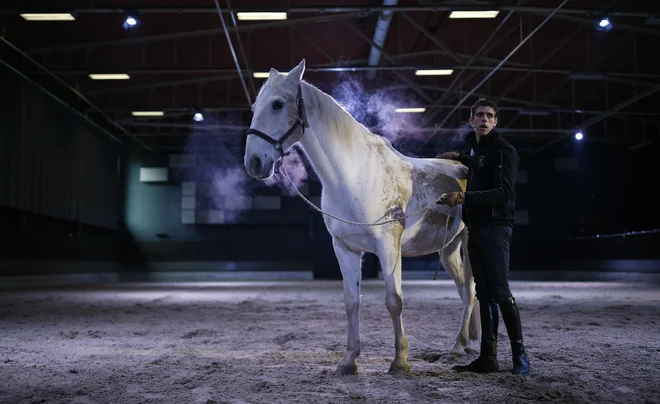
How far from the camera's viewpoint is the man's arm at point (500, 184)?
12.4ft

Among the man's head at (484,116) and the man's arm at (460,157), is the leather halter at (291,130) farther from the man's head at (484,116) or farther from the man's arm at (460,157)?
the man's arm at (460,157)

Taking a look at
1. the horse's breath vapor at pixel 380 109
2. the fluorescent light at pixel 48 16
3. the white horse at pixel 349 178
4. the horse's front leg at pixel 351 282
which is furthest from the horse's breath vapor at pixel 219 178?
the horse's front leg at pixel 351 282

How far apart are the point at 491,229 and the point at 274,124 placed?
149 centimetres

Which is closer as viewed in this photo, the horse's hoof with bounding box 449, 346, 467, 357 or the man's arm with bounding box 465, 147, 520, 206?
the man's arm with bounding box 465, 147, 520, 206

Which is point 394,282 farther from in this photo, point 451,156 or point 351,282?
point 451,156

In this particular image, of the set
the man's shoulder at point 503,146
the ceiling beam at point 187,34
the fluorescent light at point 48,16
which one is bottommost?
the man's shoulder at point 503,146

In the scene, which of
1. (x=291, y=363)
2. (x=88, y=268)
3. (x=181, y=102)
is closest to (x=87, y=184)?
(x=88, y=268)

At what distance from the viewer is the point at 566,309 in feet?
28.4

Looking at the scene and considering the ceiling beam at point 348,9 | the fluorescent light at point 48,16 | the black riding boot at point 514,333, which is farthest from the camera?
the fluorescent light at point 48,16

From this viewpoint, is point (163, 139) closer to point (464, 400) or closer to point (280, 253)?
point (280, 253)

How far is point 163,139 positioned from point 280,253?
7.42m

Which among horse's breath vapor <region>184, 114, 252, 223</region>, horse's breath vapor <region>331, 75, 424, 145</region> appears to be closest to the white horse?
horse's breath vapor <region>331, 75, 424, 145</region>

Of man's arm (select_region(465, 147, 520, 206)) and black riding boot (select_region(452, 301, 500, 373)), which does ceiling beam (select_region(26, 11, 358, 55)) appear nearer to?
man's arm (select_region(465, 147, 520, 206))

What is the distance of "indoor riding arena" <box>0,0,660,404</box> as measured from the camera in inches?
152
